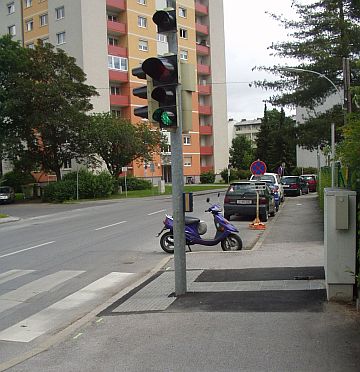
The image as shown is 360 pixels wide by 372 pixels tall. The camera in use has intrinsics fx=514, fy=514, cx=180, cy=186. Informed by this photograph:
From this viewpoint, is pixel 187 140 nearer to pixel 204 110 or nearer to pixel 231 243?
pixel 204 110

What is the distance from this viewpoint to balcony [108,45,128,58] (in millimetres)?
57869

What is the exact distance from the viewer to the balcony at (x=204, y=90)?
7157 cm

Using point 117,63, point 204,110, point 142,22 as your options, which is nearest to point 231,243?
point 117,63

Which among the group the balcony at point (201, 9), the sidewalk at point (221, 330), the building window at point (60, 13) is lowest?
the sidewalk at point (221, 330)

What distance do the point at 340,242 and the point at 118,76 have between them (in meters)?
54.6

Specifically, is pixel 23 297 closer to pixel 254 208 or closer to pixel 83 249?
pixel 83 249

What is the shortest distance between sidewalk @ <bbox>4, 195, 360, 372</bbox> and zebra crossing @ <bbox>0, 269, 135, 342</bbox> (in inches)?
21.8

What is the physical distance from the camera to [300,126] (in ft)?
112

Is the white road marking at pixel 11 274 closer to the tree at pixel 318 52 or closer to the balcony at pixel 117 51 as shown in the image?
the tree at pixel 318 52

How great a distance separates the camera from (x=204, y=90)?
72188mm

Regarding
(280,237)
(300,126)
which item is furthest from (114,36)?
(280,237)

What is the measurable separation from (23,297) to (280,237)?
8.16m

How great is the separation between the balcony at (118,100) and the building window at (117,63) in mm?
3129

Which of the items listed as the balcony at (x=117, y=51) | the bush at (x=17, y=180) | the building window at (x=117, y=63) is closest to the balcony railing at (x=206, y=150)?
the building window at (x=117, y=63)
